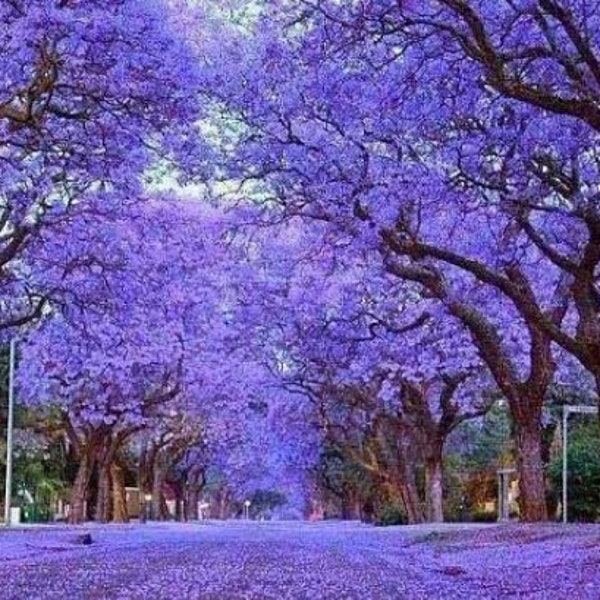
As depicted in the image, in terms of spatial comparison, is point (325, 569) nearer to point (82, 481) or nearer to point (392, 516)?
point (82, 481)

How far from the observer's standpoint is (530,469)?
→ 22766 millimetres

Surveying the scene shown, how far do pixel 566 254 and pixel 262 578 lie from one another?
31.2ft

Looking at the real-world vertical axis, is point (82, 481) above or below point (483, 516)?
above

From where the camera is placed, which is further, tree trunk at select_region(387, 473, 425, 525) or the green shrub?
the green shrub

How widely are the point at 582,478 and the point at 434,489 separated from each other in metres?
4.65

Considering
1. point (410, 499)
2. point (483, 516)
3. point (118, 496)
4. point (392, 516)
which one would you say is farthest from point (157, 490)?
point (410, 499)

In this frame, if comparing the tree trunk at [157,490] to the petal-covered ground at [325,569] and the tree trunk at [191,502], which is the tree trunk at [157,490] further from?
the petal-covered ground at [325,569]

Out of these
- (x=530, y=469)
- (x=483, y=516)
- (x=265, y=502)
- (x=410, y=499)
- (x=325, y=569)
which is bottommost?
(x=325, y=569)

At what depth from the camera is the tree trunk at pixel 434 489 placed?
35.1 metres

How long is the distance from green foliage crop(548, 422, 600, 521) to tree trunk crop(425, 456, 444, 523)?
10.4 feet

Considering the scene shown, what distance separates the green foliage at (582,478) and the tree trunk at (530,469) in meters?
9.53

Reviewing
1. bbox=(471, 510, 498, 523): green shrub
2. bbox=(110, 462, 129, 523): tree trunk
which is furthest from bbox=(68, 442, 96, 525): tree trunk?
bbox=(471, 510, 498, 523): green shrub

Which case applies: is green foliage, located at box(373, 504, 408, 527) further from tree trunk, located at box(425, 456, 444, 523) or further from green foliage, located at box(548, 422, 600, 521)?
green foliage, located at box(548, 422, 600, 521)

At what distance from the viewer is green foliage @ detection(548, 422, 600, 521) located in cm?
3247
